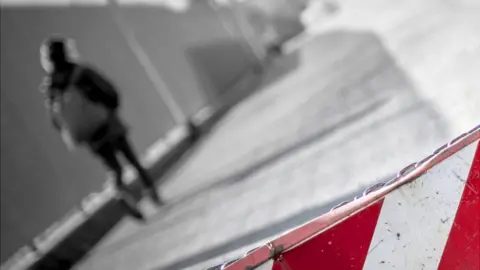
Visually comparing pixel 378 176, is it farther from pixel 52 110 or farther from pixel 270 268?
pixel 52 110

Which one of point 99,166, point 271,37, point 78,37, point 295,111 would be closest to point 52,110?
point 99,166

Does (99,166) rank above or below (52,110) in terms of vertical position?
above

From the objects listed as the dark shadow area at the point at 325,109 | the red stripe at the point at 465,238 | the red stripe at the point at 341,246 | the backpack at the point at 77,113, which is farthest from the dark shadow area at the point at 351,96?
the red stripe at the point at 341,246

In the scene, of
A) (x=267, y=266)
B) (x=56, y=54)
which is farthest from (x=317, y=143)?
(x=267, y=266)

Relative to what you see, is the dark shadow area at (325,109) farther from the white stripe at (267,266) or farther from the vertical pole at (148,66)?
the white stripe at (267,266)

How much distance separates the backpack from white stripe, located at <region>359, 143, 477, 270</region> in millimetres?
3570

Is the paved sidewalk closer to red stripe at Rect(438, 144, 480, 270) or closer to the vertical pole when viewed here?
the vertical pole

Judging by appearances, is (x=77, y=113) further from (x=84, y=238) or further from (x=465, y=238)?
(x=465, y=238)

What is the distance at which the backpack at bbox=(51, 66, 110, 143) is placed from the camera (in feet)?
17.4

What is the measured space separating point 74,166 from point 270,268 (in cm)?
503

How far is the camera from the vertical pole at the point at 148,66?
8898 mm

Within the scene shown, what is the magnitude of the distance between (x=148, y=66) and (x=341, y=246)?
23.7 ft

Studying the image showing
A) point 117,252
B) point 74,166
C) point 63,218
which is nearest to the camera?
point 117,252

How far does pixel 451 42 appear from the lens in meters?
6.80
